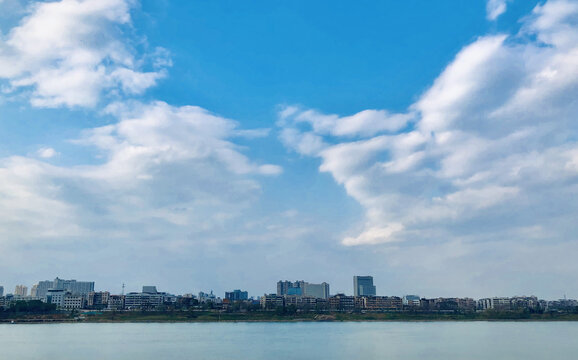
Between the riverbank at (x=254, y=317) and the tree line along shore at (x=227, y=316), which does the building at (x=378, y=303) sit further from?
the riverbank at (x=254, y=317)

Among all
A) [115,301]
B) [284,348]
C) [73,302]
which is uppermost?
[73,302]

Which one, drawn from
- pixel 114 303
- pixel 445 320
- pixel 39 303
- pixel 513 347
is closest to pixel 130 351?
pixel 513 347

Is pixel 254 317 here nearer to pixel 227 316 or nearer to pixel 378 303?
→ pixel 227 316

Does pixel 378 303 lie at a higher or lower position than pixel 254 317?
higher

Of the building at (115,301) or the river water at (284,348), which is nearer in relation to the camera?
the river water at (284,348)

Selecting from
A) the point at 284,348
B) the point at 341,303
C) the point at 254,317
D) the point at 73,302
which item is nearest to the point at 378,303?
the point at 341,303

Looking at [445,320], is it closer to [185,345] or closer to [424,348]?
[424,348]

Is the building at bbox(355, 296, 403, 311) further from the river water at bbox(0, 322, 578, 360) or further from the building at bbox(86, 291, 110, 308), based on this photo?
the river water at bbox(0, 322, 578, 360)

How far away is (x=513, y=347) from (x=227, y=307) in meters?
100

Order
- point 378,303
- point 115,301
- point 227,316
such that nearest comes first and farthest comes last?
point 227,316
point 378,303
point 115,301

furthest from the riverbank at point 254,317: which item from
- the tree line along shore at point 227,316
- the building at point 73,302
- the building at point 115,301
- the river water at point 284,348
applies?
the building at point 73,302

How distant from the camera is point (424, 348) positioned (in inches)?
2243

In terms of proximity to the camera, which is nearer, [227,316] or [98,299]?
[227,316]

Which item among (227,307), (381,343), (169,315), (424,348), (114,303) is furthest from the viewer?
(114,303)
